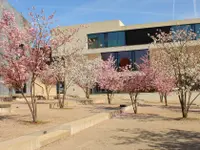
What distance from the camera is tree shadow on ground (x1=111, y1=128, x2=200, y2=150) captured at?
9227 mm

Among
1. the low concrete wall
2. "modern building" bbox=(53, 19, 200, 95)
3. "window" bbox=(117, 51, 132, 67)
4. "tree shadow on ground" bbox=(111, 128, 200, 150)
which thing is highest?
"modern building" bbox=(53, 19, 200, 95)

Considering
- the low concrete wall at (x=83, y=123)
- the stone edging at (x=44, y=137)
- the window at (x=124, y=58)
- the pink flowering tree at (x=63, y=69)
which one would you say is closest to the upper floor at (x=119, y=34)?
the window at (x=124, y=58)

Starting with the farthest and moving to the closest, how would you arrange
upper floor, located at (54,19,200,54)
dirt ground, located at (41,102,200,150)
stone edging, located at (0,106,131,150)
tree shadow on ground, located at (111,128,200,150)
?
1. upper floor, located at (54,19,200,54)
2. tree shadow on ground, located at (111,128,200,150)
3. dirt ground, located at (41,102,200,150)
4. stone edging, located at (0,106,131,150)

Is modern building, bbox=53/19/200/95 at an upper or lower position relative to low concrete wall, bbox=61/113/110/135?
upper

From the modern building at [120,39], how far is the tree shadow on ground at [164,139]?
38.3 meters

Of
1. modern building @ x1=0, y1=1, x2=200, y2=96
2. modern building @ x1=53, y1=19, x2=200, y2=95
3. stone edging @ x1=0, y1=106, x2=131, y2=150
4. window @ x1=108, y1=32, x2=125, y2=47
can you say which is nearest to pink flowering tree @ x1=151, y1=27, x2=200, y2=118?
stone edging @ x1=0, y1=106, x2=131, y2=150

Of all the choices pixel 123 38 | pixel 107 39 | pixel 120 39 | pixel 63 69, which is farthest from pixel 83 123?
pixel 107 39

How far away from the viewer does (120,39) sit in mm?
52156

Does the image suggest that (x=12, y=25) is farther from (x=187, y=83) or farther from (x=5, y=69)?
(x=187, y=83)

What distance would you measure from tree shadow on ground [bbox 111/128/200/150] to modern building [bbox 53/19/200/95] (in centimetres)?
3825

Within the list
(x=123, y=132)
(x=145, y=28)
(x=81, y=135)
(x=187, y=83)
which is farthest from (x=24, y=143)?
(x=145, y=28)

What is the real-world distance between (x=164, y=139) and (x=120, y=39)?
4261 cm

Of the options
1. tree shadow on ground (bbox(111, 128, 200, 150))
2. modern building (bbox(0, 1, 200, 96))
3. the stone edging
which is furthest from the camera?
modern building (bbox(0, 1, 200, 96))

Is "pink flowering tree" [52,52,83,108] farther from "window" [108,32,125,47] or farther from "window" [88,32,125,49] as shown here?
"window" [108,32,125,47]
